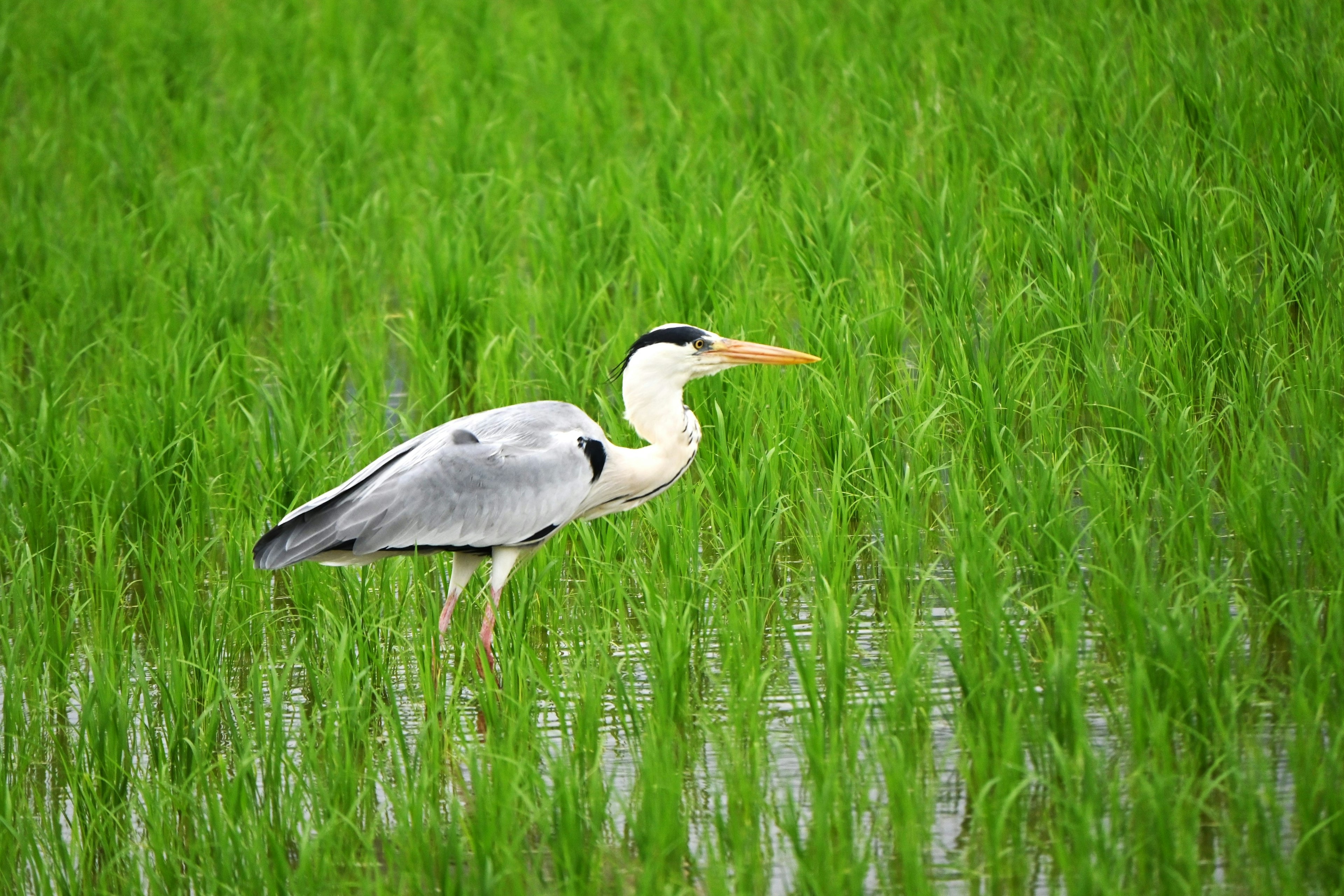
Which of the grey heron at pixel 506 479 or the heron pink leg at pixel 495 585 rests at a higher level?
the grey heron at pixel 506 479

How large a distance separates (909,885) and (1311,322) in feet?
10.1

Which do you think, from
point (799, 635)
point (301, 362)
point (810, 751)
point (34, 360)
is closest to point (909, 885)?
point (810, 751)

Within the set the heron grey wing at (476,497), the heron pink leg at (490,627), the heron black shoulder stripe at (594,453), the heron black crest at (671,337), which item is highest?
the heron black crest at (671,337)

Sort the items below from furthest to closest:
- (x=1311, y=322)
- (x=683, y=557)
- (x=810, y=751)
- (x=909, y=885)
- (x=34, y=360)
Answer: (x=34, y=360)
(x=1311, y=322)
(x=683, y=557)
(x=810, y=751)
(x=909, y=885)

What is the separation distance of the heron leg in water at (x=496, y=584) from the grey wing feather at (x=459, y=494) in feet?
0.19

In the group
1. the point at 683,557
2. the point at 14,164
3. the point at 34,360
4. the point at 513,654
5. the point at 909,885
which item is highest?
the point at 14,164

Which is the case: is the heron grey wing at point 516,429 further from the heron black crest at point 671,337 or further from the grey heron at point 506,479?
the heron black crest at point 671,337

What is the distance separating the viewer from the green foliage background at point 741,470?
126 inches

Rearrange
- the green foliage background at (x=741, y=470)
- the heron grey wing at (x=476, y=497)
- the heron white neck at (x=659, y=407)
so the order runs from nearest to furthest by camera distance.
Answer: the green foliage background at (x=741, y=470) < the heron grey wing at (x=476, y=497) < the heron white neck at (x=659, y=407)

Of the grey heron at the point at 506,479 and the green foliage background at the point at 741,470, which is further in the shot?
the grey heron at the point at 506,479

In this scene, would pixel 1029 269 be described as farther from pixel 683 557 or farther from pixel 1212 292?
pixel 683 557

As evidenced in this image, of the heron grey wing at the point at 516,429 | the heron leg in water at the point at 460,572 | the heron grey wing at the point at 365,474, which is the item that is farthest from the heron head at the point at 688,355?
the heron leg in water at the point at 460,572

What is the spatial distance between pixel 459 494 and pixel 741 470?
2.91ft

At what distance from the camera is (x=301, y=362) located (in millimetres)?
5855
